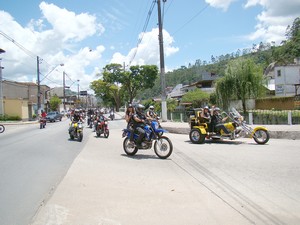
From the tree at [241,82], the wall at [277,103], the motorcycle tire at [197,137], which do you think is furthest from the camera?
the wall at [277,103]

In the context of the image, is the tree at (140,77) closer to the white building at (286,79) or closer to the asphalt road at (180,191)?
the white building at (286,79)

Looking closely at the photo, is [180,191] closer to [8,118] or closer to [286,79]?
[8,118]

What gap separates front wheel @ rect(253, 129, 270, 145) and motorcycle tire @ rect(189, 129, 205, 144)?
2032 mm

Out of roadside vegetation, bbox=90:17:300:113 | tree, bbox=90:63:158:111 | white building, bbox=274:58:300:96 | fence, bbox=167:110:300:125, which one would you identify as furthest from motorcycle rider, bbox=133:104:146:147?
white building, bbox=274:58:300:96

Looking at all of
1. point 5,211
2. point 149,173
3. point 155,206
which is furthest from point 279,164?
point 5,211

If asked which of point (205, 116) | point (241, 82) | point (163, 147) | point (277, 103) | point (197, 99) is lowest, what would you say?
point (163, 147)

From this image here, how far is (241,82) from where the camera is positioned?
2728 cm

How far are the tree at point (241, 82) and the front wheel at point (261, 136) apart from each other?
15.3 m

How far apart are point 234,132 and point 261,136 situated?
3.32ft

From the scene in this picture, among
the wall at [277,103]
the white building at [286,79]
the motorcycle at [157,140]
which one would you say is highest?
the white building at [286,79]

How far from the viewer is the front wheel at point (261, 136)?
459 inches

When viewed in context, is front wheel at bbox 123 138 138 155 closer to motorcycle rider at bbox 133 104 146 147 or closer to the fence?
motorcycle rider at bbox 133 104 146 147

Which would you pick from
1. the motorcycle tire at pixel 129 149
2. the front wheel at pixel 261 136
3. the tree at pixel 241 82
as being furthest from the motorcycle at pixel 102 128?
the tree at pixel 241 82

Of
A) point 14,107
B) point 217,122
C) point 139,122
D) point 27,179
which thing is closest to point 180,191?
point 27,179
